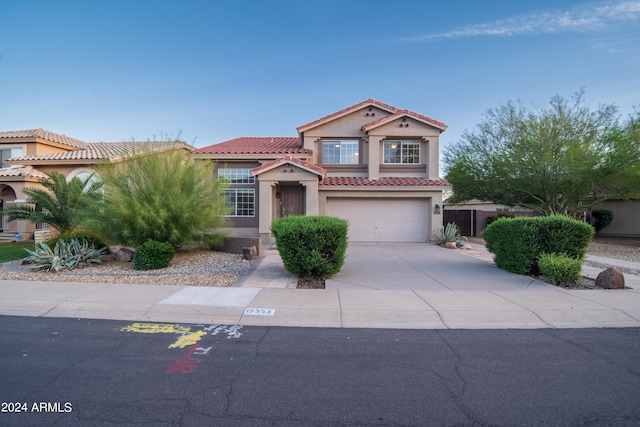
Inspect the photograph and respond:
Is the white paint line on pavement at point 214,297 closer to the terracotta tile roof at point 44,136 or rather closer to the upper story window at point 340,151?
the upper story window at point 340,151

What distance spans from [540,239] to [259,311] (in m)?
7.65

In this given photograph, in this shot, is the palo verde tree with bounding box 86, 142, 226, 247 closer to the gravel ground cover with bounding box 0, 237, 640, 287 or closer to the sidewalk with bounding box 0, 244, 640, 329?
the gravel ground cover with bounding box 0, 237, 640, 287

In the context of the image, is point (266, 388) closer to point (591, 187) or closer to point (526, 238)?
point (526, 238)

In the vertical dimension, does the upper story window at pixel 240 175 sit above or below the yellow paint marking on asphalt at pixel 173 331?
above

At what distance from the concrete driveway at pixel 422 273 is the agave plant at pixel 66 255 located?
769 cm

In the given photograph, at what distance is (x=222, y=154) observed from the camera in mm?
18359

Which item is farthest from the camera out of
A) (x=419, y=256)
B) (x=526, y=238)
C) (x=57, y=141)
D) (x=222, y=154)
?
(x=57, y=141)

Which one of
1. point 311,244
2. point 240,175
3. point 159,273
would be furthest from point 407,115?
point 159,273

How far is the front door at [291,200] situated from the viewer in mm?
18359

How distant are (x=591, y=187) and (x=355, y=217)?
37.5ft

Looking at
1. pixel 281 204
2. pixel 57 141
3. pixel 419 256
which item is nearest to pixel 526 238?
pixel 419 256

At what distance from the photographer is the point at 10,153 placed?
2211cm

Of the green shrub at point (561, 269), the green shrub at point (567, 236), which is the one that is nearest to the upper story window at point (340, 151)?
the green shrub at point (567, 236)

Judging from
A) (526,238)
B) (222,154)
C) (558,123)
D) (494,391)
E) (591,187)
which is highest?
(558,123)
